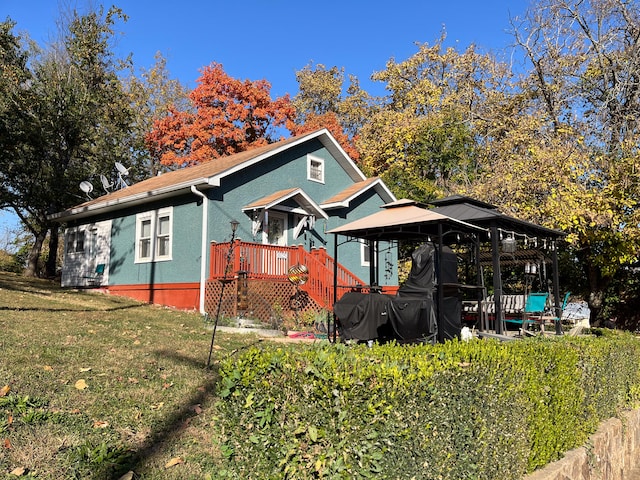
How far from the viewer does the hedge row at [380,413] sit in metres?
2.74

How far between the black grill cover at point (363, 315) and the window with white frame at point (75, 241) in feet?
47.6

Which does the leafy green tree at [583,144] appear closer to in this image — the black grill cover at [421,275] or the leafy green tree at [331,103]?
the black grill cover at [421,275]

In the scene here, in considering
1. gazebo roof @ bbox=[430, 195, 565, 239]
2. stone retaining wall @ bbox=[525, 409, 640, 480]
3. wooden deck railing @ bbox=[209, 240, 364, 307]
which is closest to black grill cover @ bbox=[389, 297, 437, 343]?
stone retaining wall @ bbox=[525, 409, 640, 480]

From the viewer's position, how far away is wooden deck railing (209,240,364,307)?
13078 mm

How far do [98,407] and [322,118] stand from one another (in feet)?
97.8

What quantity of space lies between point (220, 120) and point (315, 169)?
41.9 ft

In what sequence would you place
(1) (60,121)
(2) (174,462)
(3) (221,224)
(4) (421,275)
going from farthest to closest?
(1) (60,121) → (3) (221,224) → (4) (421,275) → (2) (174,462)

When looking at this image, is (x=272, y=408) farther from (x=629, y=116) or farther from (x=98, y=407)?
(x=629, y=116)

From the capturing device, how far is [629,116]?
618 inches

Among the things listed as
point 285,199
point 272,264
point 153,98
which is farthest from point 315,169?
point 153,98

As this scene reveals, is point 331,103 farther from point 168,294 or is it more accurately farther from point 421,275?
point 421,275

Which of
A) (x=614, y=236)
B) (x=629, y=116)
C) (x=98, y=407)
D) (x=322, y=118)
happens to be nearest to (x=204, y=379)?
(x=98, y=407)

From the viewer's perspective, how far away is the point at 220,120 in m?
29.0

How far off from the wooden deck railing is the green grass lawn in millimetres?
4641
